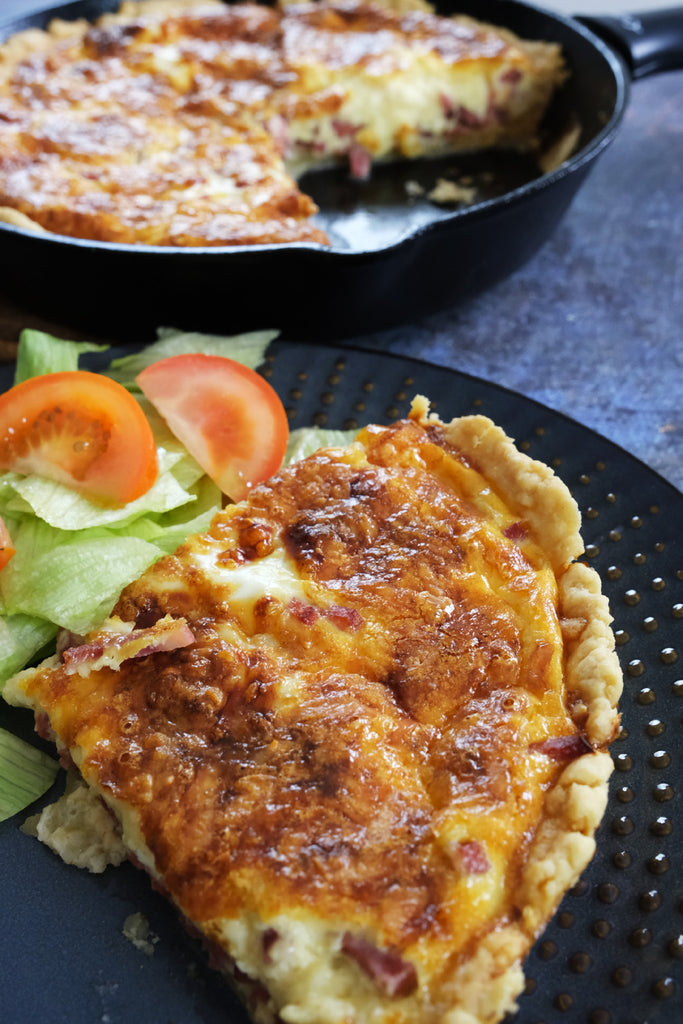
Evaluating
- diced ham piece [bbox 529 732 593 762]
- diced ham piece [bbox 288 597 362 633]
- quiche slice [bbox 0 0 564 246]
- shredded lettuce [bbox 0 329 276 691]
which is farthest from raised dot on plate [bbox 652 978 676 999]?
quiche slice [bbox 0 0 564 246]

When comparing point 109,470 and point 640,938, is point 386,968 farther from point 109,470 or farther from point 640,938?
point 109,470

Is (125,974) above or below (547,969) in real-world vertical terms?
below

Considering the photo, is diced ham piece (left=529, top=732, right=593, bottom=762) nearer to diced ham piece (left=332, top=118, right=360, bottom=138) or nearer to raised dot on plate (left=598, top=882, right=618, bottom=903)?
raised dot on plate (left=598, top=882, right=618, bottom=903)

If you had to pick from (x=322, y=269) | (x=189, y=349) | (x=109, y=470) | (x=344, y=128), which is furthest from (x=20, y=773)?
(x=344, y=128)

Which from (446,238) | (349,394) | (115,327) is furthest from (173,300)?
(446,238)

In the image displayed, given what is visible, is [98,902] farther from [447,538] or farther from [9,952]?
[447,538]
